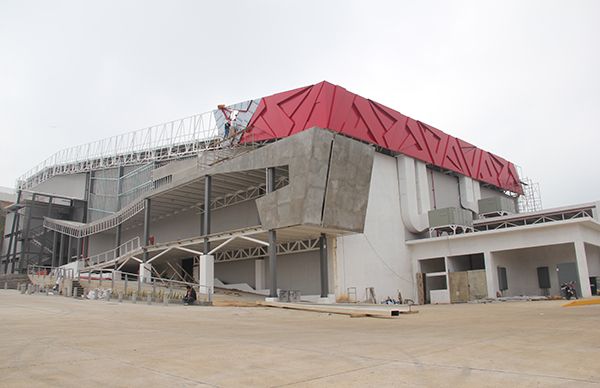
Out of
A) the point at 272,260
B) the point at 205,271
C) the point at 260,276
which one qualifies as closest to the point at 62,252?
the point at 260,276

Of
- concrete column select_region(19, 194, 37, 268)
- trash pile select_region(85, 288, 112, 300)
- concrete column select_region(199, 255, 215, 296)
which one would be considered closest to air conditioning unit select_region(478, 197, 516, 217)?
concrete column select_region(199, 255, 215, 296)

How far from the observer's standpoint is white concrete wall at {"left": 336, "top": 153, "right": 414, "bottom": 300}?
37531mm

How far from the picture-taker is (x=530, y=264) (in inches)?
1841

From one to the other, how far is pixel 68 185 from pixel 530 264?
199 feet

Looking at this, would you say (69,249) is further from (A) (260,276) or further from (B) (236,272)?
(A) (260,276)

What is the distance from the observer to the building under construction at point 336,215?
108 ft

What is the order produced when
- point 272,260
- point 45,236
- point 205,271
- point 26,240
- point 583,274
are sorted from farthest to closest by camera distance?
point 45,236 → point 26,240 → point 205,271 → point 583,274 → point 272,260

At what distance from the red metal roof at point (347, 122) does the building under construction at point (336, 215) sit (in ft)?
0.40

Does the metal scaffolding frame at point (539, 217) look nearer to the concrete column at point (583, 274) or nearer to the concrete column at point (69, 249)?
the concrete column at point (583, 274)

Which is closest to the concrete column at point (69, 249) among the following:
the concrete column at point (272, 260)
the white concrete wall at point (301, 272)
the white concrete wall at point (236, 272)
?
the white concrete wall at point (236, 272)

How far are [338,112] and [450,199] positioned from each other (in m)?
20.3

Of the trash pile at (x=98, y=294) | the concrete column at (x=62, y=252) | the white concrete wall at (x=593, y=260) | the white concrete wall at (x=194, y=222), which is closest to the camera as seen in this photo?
the trash pile at (x=98, y=294)


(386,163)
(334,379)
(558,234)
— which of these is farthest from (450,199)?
(334,379)

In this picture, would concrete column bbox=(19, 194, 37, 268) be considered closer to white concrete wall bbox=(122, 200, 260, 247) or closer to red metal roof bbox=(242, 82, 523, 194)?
white concrete wall bbox=(122, 200, 260, 247)
